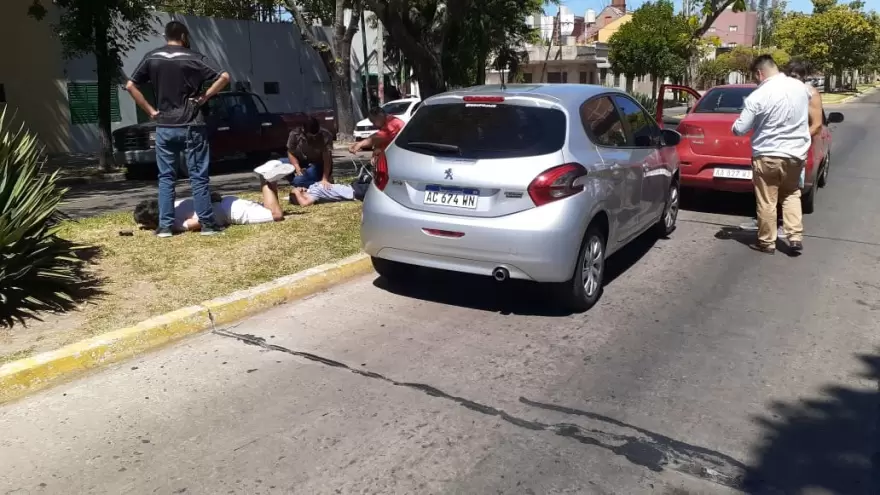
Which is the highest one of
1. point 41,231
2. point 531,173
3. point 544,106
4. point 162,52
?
point 162,52

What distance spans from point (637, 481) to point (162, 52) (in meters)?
5.82

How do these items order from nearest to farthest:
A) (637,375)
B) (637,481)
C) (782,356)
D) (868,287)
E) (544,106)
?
(637,481) < (637,375) < (782,356) < (544,106) < (868,287)

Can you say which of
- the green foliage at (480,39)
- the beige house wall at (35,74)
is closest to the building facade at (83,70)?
the beige house wall at (35,74)

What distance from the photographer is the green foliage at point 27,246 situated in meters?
5.24

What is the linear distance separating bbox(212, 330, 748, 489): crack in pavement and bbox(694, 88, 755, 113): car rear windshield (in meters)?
7.26

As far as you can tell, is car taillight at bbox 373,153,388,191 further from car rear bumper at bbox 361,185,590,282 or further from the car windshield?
the car windshield

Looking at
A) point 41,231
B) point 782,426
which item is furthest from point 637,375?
point 41,231

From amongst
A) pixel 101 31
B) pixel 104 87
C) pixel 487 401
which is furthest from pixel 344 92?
pixel 487 401

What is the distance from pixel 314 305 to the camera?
612 cm

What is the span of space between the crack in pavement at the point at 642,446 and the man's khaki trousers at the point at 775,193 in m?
4.42

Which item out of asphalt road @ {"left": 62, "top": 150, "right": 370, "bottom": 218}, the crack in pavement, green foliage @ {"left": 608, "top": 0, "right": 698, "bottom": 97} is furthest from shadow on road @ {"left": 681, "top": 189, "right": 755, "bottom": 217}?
green foliage @ {"left": 608, "top": 0, "right": 698, "bottom": 97}

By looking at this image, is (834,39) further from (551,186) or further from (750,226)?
(551,186)

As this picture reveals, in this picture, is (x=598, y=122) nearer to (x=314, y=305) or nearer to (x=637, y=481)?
(x=314, y=305)

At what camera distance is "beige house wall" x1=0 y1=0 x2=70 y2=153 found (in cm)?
1933
